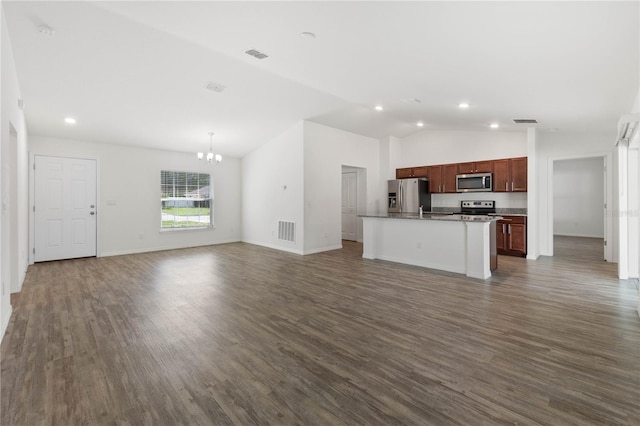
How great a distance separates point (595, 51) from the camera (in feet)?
8.75

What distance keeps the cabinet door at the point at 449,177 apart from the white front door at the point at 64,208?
26.8 feet

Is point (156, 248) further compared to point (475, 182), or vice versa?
point (156, 248)

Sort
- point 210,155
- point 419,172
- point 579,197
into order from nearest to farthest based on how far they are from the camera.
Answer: point 210,155, point 419,172, point 579,197

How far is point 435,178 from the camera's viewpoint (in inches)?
308

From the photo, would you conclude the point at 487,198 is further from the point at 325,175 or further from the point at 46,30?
the point at 46,30

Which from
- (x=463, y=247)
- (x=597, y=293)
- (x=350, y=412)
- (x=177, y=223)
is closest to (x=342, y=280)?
(x=463, y=247)

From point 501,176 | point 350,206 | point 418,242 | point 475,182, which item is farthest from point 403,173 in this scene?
point 418,242

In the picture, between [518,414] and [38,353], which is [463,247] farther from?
[38,353]

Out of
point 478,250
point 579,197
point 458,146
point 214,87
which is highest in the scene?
point 214,87

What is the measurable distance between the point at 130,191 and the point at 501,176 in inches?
336

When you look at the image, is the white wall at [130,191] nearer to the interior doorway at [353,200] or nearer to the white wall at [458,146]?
the interior doorway at [353,200]

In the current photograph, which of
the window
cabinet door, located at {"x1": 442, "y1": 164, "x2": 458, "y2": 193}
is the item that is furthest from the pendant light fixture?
cabinet door, located at {"x1": 442, "y1": 164, "x2": 458, "y2": 193}

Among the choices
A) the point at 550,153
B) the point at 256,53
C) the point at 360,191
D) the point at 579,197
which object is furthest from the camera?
the point at 579,197

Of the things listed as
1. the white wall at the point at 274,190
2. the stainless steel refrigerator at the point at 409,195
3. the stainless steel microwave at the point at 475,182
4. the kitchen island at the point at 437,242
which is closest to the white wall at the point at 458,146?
the stainless steel microwave at the point at 475,182
